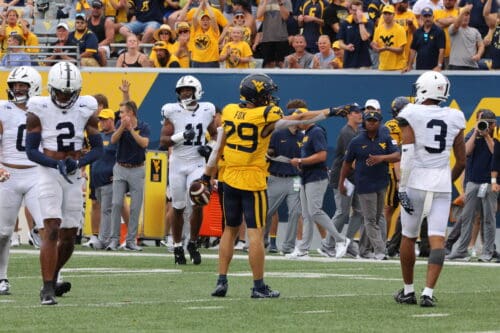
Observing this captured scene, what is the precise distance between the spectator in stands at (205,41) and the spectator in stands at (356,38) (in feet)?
7.18

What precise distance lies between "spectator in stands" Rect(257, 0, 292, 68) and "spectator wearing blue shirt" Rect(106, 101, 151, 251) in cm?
372

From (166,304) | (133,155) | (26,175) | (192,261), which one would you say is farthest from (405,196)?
(133,155)

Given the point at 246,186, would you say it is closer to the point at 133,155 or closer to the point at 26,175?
the point at 26,175

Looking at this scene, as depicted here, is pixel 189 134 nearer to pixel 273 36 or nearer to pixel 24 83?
pixel 24 83

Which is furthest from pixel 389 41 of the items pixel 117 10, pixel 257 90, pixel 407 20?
pixel 257 90

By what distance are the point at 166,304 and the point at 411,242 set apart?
2118 mm

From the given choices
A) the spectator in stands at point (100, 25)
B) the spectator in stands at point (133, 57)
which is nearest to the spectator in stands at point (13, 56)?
the spectator in stands at point (133, 57)

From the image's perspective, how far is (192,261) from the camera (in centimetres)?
1631

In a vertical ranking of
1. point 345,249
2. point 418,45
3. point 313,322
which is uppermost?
point 418,45

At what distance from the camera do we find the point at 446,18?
21.0 m

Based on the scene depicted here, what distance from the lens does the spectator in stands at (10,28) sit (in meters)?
23.5

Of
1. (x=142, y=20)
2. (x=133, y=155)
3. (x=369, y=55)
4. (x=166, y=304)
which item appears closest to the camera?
(x=166, y=304)

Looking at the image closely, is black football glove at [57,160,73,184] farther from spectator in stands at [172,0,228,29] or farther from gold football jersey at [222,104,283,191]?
spectator in stands at [172,0,228,29]

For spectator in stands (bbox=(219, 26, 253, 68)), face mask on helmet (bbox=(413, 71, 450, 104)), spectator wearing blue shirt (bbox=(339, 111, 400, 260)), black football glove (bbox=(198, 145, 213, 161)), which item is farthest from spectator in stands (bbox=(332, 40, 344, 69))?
face mask on helmet (bbox=(413, 71, 450, 104))
